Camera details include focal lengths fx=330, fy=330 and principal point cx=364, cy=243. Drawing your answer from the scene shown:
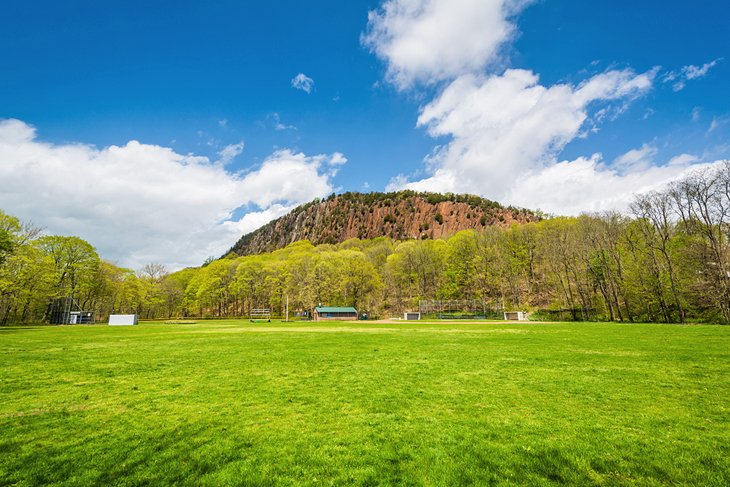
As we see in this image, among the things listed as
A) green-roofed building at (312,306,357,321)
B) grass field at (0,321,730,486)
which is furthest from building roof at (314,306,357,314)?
grass field at (0,321,730,486)

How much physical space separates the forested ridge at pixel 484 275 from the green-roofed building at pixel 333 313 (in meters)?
5.52

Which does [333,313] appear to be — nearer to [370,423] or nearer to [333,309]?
[333,309]

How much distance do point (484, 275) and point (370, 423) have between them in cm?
7562

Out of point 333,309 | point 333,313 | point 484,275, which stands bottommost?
point 333,313

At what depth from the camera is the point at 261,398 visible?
9.90 meters

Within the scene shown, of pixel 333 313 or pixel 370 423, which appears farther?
pixel 333 313

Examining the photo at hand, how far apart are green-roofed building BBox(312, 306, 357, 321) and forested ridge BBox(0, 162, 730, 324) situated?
552cm

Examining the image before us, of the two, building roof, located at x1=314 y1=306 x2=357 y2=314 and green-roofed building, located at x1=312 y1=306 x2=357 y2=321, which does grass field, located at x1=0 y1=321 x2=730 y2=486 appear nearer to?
building roof, located at x1=314 y1=306 x2=357 y2=314

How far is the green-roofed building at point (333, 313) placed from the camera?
7325cm

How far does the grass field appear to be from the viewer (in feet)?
18.1

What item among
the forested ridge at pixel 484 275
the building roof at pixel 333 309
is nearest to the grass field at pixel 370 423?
the forested ridge at pixel 484 275

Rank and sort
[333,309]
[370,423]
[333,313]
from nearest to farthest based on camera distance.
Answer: [370,423], [333,309], [333,313]

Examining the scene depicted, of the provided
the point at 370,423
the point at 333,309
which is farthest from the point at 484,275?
the point at 370,423

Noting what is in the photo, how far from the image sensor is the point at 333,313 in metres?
73.9
